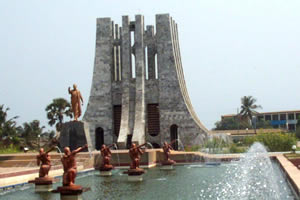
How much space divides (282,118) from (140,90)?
173ft

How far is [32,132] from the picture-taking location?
44469 millimetres

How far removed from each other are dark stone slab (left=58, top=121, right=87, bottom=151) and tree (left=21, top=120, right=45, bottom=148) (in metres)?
18.6

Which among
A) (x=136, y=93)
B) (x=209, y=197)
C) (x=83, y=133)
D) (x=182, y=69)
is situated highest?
(x=182, y=69)

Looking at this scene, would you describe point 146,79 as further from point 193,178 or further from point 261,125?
point 261,125

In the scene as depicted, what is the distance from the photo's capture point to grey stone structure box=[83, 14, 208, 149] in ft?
102

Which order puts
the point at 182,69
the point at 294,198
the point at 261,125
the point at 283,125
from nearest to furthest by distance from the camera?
the point at 294,198 → the point at 182,69 → the point at 261,125 → the point at 283,125

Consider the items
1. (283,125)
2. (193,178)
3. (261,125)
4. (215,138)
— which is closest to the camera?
(193,178)

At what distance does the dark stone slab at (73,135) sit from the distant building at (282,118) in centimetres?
5939

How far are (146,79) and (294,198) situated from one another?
23.5 metres

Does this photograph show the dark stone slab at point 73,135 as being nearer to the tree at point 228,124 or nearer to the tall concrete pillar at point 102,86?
the tall concrete pillar at point 102,86

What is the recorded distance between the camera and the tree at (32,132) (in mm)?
40438

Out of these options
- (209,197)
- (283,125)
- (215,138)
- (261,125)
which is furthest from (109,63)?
(283,125)

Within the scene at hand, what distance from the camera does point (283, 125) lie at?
7812 cm

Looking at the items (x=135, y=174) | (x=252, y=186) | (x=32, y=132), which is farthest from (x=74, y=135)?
(x=32, y=132)
